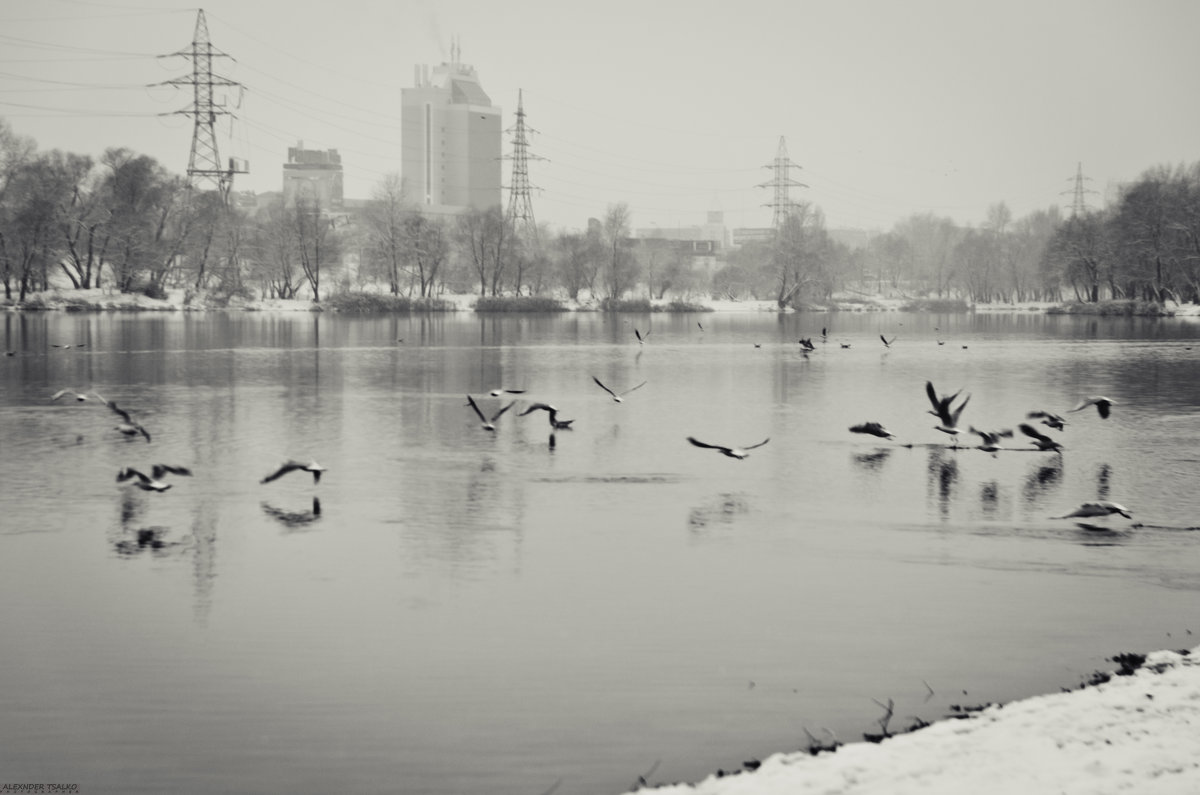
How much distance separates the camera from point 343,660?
9.60 m

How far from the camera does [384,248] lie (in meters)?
110

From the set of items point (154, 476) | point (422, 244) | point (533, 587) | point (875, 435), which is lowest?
point (533, 587)

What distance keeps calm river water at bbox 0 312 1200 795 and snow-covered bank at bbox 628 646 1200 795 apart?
2.42ft

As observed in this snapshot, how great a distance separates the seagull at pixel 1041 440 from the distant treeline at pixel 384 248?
3216 inches

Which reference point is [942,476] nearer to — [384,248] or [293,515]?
[293,515]

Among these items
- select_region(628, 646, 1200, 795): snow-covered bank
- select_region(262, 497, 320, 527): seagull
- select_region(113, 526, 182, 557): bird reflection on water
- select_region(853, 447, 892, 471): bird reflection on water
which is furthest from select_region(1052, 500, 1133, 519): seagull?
select_region(113, 526, 182, 557): bird reflection on water

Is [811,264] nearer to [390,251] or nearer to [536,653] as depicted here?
[390,251]

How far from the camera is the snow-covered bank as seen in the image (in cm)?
657

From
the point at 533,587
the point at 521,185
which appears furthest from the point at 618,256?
the point at 533,587

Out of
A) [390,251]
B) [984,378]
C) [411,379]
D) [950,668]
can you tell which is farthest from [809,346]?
[390,251]

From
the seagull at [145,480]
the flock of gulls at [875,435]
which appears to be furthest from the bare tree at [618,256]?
the seagull at [145,480]

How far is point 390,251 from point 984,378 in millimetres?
80128

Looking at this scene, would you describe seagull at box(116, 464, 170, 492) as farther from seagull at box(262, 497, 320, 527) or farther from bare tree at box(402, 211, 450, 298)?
bare tree at box(402, 211, 450, 298)

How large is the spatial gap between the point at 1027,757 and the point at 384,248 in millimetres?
106901
